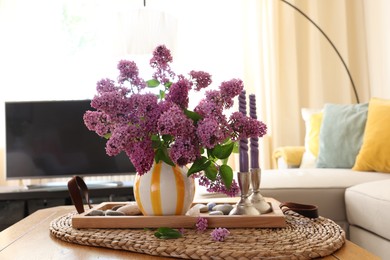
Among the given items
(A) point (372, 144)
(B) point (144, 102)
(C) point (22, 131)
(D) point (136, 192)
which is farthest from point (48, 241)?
(C) point (22, 131)

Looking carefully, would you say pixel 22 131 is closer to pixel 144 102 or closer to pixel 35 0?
pixel 35 0

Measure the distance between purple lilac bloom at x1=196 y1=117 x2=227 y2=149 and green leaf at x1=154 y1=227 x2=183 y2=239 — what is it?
9.0 inches

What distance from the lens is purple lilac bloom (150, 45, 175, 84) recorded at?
1439 mm

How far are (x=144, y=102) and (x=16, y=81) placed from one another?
3.69 meters

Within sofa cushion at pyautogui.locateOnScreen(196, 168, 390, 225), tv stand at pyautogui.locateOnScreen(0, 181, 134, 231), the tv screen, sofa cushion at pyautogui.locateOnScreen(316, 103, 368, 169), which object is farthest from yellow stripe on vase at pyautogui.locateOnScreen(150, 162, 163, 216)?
the tv screen

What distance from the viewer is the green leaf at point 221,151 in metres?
1.39

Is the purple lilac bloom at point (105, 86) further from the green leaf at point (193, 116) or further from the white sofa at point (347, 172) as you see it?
the white sofa at point (347, 172)

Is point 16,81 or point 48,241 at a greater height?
point 16,81

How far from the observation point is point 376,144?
3004mm

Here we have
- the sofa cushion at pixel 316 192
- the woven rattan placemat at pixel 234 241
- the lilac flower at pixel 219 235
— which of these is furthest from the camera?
→ the sofa cushion at pixel 316 192

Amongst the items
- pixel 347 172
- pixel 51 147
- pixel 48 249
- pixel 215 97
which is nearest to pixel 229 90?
pixel 215 97

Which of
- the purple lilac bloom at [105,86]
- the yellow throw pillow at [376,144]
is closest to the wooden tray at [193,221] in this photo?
the purple lilac bloom at [105,86]

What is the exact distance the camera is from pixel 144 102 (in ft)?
4.39

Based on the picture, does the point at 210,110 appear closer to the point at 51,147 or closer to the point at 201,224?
the point at 201,224
